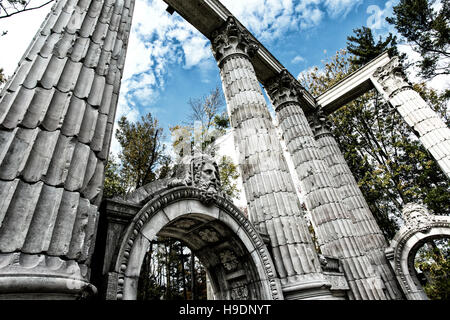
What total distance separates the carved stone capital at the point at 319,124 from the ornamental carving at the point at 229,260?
9.79 meters

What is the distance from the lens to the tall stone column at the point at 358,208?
28.9 feet

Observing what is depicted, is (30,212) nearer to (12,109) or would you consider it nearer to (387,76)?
(12,109)

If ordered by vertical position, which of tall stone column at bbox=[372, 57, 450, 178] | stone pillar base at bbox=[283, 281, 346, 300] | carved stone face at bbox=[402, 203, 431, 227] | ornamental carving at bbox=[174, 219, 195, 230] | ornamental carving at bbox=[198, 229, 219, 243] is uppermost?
Answer: tall stone column at bbox=[372, 57, 450, 178]

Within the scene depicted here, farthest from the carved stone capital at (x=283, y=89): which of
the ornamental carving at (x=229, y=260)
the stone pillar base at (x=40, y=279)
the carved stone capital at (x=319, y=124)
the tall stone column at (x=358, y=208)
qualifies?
the stone pillar base at (x=40, y=279)

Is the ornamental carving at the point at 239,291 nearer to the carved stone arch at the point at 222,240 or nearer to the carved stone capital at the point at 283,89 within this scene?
the carved stone arch at the point at 222,240

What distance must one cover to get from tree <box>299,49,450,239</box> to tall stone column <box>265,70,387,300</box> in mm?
8882

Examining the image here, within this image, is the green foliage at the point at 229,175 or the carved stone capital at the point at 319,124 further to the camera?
the green foliage at the point at 229,175

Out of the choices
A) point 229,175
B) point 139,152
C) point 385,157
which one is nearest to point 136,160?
point 139,152

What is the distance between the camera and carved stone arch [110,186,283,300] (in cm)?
434

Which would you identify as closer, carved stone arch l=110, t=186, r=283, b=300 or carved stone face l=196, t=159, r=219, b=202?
carved stone arch l=110, t=186, r=283, b=300

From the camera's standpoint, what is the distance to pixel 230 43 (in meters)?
9.81

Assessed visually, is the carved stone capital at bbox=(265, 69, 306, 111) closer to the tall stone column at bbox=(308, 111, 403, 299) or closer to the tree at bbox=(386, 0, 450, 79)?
the tall stone column at bbox=(308, 111, 403, 299)

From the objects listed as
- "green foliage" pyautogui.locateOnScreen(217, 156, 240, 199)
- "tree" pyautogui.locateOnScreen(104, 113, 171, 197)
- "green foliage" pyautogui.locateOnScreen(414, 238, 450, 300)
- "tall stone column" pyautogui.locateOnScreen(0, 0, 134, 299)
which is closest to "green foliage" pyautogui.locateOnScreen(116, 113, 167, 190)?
"tree" pyautogui.locateOnScreen(104, 113, 171, 197)

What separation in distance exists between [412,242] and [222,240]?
26.0ft
